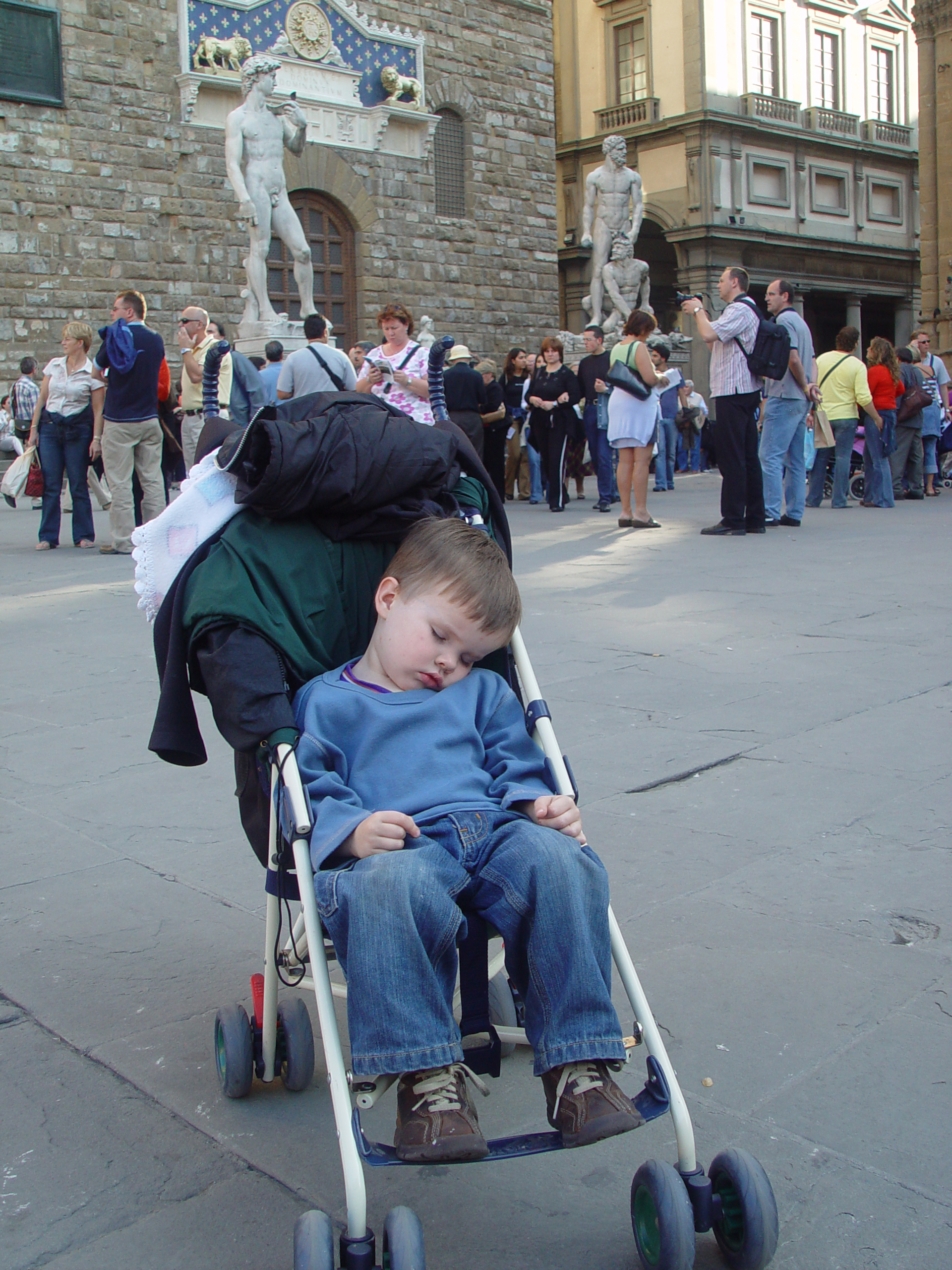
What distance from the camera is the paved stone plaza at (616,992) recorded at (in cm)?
188

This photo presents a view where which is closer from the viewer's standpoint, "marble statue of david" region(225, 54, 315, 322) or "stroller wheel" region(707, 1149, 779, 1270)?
"stroller wheel" region(707, 1149, 779, 1270)

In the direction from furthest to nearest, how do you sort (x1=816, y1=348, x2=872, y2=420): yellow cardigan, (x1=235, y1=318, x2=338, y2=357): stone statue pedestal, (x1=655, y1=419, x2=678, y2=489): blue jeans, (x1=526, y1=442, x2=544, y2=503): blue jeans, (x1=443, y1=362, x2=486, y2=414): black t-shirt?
(x1=235, y1=318, x2=338, y2=357): stone statue pedestal, (x1=655, y1=419, x2=678, y2=489): blue jeans, (x1=526, y1=442, x2=544, y2=503): blue jeans, (x1=443, y1=362, x2=486, y2=414): black t-shirt, (x1=816, y1=348, x2=872, y2=420): yellow cardigan

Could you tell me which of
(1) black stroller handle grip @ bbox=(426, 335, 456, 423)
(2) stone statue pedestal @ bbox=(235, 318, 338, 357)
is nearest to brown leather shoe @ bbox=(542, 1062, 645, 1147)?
(1) black stroller handle grip @ bbox=(426, 335, 456, 423)

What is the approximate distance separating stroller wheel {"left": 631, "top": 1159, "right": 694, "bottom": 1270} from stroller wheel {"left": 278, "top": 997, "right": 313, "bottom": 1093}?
72cm

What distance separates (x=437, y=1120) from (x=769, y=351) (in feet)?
29.1

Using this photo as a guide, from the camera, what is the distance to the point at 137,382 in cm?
961

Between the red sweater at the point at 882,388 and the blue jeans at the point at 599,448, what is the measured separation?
103 inches

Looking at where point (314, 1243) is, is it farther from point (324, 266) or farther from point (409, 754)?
point (324, 266)

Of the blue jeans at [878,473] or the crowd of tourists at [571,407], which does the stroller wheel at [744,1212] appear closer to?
the crowd of tourists at [571,407]

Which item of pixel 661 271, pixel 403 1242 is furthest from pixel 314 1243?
pixel 661 271

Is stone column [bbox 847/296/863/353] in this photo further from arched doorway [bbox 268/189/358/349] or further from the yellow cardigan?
the yellow cardigan

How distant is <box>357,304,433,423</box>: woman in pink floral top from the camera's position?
8.94 m

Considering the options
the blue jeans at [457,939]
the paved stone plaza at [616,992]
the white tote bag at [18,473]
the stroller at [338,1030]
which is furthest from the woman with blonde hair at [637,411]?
the blue jeans at [457,939]

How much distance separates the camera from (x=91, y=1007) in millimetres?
2570
